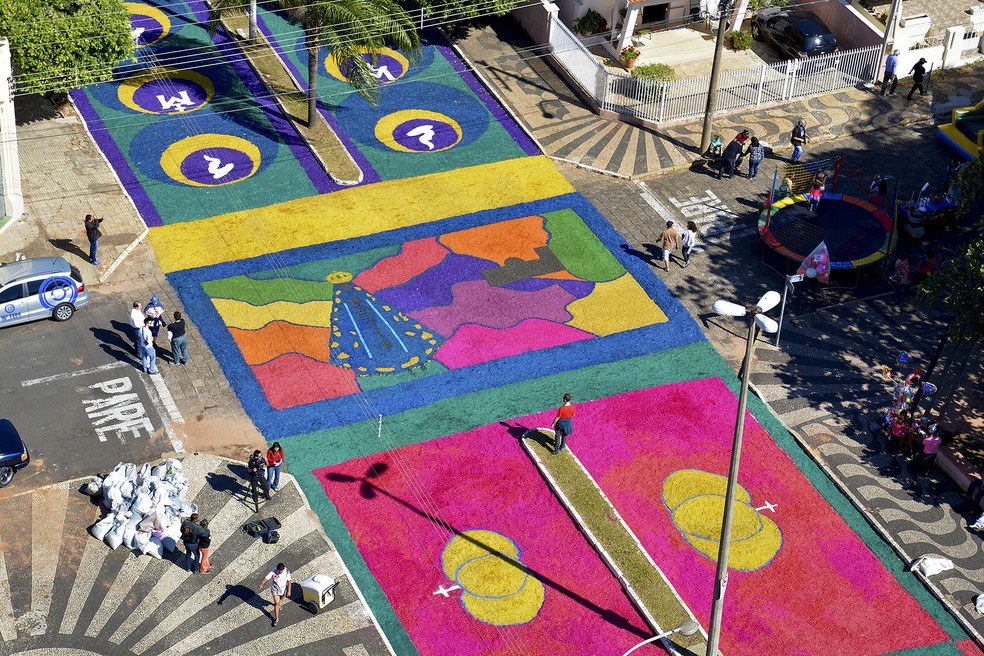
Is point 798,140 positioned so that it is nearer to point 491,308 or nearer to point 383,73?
point 491,308

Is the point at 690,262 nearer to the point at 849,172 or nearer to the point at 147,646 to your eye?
the point at 849,172

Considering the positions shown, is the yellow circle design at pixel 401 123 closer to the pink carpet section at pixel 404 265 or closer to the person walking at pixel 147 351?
the pink carpet section at pixel 404 265

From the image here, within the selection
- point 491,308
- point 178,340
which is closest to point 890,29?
point 491,308

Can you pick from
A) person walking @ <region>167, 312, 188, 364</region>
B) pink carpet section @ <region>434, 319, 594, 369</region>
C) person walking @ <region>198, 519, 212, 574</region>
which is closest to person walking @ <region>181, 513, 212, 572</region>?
person walking @ <region>198, 519, 212, 574</region>

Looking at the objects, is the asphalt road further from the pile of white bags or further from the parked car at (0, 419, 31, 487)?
the pile of white bags

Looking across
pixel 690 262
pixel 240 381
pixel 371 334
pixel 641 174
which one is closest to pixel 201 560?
pixel 240 381
